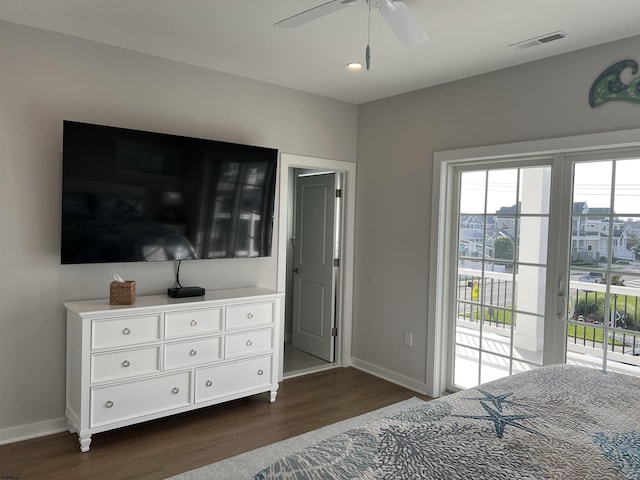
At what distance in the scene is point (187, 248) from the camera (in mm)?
3414

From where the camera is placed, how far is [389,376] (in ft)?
14.3

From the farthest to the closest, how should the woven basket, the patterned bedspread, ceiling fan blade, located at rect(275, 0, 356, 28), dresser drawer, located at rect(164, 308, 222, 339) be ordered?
dresser drawer, located at rect(164, 308, 222, 339), the woven basket, ceiling fan blade, located at rect(275, 0, 356, 28), the patterned bedspread

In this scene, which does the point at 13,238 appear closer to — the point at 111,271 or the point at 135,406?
the point at 111,271

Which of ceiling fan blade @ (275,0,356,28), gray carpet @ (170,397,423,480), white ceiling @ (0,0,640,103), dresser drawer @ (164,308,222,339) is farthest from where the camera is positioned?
dresser drawer @ (164,308,222,339)

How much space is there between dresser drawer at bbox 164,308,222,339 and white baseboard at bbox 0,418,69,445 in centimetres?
93

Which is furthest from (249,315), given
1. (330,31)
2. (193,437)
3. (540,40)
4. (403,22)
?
(540,40)

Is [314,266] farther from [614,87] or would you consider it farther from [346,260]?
[614,87]

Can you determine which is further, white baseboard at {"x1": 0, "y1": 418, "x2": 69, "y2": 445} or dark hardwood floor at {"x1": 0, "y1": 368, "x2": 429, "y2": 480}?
white baseboard at {"x1": 0, "y1": 418, "x2": 69, "y2": 445}

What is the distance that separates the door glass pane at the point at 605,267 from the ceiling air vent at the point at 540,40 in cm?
83

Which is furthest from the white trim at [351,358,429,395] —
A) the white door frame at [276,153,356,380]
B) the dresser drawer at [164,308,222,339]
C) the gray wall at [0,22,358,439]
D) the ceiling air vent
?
the ceiling air vent

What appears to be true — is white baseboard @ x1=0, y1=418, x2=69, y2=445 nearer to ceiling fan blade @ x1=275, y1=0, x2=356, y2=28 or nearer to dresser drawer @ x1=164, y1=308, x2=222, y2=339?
dresser drawer @ x1=164, y1=308, x2=222, y2=339

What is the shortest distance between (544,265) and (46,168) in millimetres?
3443

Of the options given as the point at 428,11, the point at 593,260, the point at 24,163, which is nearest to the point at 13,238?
the point at 24,163

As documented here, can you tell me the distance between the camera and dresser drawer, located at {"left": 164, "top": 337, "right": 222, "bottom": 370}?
123 inches
